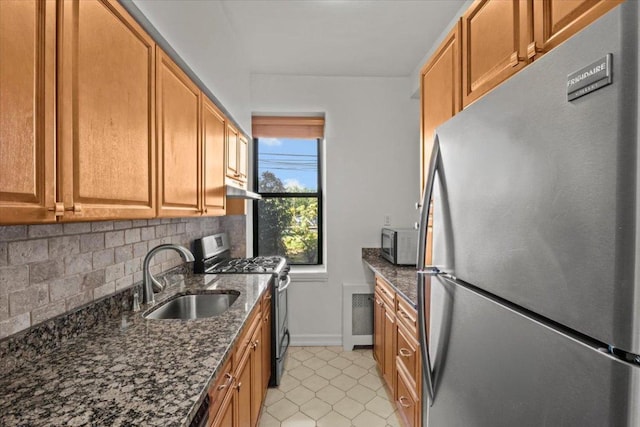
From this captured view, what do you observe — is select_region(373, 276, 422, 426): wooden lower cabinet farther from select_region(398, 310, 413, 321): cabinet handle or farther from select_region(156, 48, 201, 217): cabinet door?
select_region(156, 48, 201, 217): cabinet door

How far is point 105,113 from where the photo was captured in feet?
2.93

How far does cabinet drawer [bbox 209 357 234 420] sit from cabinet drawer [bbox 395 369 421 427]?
101 centimetres

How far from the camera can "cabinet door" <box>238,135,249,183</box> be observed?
8.82 ft

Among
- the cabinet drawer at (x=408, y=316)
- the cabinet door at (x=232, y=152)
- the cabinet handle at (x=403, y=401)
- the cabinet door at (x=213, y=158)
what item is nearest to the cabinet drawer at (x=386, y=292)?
the cabinet drawer at (x=408, y=316)

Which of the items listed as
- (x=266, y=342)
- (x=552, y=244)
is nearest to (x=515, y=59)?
(x=552, y=244)

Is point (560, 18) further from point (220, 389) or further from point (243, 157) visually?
point (243, 157)

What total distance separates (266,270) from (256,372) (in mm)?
790

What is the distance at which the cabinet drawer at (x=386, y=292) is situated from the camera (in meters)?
2.15

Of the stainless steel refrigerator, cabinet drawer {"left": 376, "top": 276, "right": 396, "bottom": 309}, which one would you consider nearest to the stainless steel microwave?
cabinet drawer {"left": 376, "top": 276, "right": 396, "bottom": 309}

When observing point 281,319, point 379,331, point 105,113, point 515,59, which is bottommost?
point 379,331

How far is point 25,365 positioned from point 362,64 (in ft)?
10.2

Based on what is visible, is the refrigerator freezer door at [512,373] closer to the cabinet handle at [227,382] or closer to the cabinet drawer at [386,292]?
the cabinet handle at [227,382]

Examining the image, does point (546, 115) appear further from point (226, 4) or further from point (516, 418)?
point (226, 4)

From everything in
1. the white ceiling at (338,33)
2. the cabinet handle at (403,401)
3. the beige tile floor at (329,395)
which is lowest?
the beige tile floor at (329,395)
